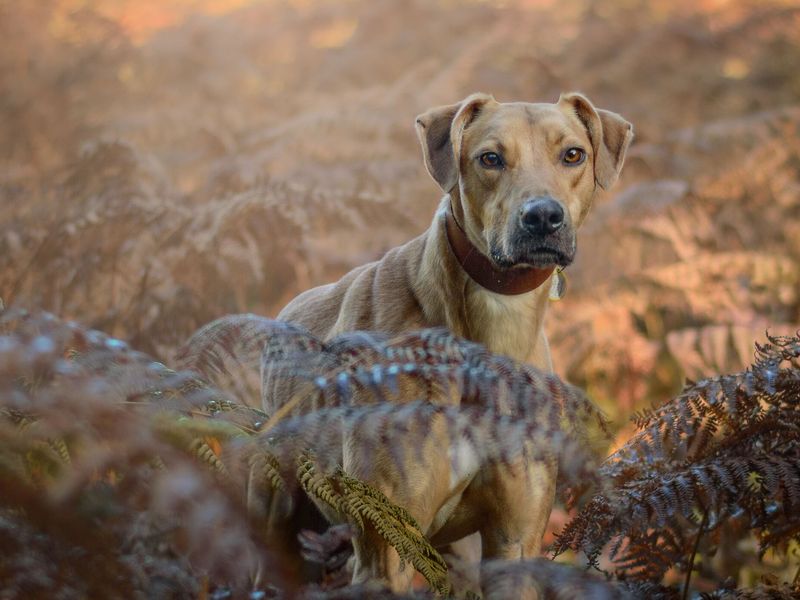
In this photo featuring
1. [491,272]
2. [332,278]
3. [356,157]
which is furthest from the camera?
[356,157]

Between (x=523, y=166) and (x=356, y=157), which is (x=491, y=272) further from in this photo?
(x=356, y=157)

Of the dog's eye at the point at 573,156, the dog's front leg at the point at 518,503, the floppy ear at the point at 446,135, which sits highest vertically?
the floppy ear at the point at 446,135

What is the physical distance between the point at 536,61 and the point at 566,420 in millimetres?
6036

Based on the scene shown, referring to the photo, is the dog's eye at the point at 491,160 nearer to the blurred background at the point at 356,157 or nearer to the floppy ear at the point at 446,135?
the floppy ear at the point at 446,135

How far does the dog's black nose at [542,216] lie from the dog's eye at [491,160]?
290 millimetres

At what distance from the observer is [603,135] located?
339cm

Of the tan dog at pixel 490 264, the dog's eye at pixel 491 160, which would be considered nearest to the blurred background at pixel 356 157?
the tan dog at pixel 490 264

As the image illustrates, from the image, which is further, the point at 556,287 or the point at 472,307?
the point at 556,287

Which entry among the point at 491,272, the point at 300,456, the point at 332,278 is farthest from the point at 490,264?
the point at 332,278

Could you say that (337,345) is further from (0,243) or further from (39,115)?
(39,115)

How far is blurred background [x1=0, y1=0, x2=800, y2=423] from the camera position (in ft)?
15.9

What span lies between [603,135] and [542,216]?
0.67m

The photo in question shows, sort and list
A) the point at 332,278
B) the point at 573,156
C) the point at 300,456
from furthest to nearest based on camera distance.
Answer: the point at 332,278 < the point at 573,156 < the point at 300,456

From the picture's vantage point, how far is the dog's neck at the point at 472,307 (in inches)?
121
